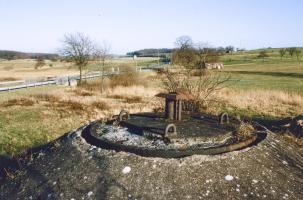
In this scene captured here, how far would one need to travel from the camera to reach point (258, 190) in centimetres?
495

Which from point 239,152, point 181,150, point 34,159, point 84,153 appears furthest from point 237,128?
point 34,159

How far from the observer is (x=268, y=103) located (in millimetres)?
20203

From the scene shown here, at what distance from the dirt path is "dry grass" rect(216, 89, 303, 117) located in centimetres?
1267

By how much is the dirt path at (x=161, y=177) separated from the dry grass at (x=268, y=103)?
41.6ft

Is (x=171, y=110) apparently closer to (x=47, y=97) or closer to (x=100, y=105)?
(x=100, y=105)

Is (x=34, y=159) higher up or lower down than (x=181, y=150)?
lower down

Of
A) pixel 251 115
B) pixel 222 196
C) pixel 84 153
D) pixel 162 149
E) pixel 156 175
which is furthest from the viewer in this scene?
pixel 251 115

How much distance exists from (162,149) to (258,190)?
1474 mm

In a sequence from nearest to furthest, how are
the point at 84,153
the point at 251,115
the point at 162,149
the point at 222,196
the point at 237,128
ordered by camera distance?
the point at 222,196
the point at 162,149
the point at 84,153
the point at 237,128
the point at 251,115

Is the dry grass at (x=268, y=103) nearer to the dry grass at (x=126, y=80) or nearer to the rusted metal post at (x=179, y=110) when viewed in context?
the dry grass at (x=126, y=80)

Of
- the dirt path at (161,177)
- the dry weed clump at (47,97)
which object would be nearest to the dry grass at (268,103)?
the dry weed clump at (47,97)

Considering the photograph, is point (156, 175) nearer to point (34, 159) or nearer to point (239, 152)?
point (239, 152)

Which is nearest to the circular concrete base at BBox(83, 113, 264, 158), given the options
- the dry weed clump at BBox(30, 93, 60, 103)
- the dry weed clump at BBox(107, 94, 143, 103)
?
the dry weed clump at BBox(107, 94, 143, 103)

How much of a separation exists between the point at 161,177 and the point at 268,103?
16346 millimetres
